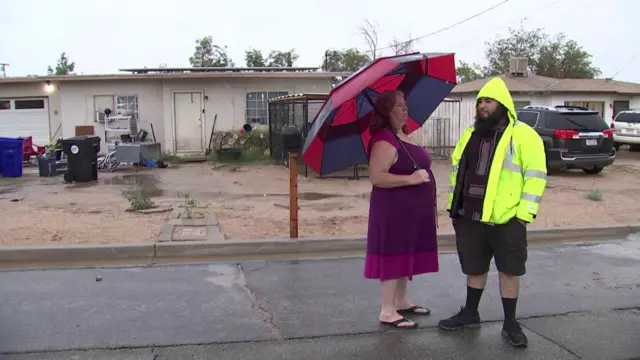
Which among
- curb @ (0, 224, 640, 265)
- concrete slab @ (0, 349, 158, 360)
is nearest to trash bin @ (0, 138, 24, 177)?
curb @ (0, 224, 640, 265)

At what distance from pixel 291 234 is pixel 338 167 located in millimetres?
2748

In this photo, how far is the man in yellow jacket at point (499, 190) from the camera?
3.97 meters

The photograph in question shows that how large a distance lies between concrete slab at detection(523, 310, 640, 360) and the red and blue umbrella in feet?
6.50

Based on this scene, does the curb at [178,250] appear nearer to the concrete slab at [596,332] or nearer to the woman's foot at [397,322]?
the woman's foot at [397,322]

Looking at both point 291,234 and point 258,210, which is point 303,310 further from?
point 258,210

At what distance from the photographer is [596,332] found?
15.0ft

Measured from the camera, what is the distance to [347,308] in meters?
5.14

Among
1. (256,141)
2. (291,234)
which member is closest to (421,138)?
(256,141)

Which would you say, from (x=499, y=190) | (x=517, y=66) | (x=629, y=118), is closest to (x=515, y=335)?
(x=499, y=190)

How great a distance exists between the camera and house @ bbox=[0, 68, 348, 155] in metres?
19.7

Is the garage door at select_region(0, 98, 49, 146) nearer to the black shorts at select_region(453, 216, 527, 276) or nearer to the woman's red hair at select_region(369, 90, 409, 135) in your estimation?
the woman's red hair at select_region(369, 90, 409, 135)

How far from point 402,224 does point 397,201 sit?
0.18 m

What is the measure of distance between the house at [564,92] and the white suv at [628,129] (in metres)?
3.15

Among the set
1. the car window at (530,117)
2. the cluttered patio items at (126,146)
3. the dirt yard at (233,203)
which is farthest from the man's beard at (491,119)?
the cluttered patio items at (126,146)
